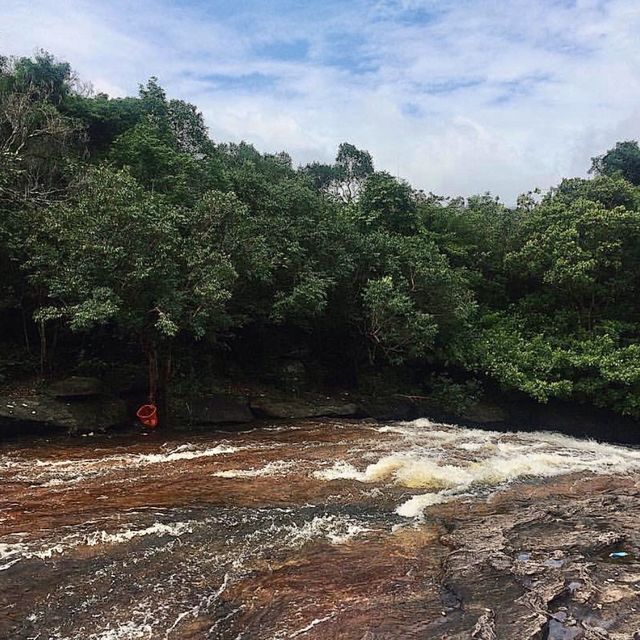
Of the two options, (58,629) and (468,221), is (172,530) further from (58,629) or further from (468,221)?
(468,221)

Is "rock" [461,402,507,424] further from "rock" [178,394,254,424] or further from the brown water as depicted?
"rock" [178,394,254,424]

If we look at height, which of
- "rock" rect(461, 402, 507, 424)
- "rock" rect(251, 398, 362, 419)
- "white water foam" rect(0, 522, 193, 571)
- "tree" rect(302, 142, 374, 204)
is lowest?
"rock" rect(461, 402, 507, 424)

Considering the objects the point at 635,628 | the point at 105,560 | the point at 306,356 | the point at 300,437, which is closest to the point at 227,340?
the point at 306,356

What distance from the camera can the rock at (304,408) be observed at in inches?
627

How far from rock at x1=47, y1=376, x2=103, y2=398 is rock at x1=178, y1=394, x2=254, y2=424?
7.70ft

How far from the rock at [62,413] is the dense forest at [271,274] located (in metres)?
1.35

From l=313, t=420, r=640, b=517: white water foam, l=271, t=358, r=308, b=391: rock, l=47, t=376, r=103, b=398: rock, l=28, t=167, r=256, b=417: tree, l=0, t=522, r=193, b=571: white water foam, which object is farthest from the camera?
l=271, t=358, r=308, b=391: rock

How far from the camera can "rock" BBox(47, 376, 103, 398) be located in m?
13.5

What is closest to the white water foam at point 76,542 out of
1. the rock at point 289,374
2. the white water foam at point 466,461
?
the white water foam at point 466,461

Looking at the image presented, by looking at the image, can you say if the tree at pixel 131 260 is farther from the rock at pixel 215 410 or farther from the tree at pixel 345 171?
the tree at pixel 345 171

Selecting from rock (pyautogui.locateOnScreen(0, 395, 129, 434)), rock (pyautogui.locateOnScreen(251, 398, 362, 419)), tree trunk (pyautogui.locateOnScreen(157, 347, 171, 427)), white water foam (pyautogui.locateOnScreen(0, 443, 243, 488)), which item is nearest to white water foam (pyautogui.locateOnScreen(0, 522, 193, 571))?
white water foam (pyautogui.locateOnScreen(0, 443, 243, 488))

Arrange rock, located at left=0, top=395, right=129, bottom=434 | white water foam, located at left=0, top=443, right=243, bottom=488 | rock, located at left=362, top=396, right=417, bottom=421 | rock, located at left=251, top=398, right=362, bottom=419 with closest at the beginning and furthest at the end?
white water foam, located at left=0, top=443, right=243, bottom=488, rock, located at left=0, top=395, right=129, bottom=434, rock, located at left=251, top=398, right=362, bottom=419, rock, located at left=362, top=396, right=417, bottom=421

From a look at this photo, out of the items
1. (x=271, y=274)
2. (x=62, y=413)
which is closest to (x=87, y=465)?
(x=62, y=413)

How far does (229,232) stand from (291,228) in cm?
283
